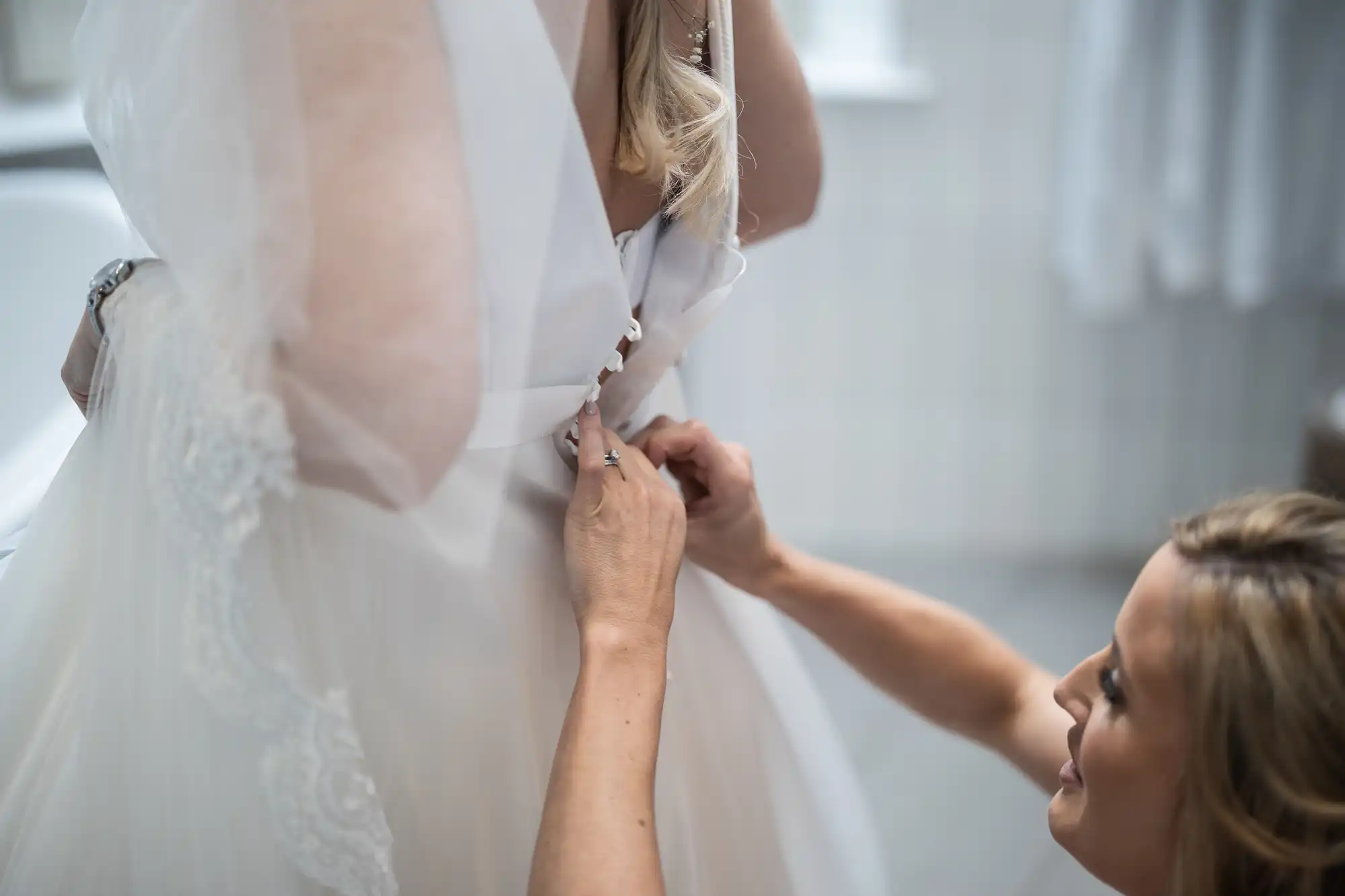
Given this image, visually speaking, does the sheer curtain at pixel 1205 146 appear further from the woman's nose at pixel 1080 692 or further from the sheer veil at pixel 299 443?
the sheer veil at pixel 299 443

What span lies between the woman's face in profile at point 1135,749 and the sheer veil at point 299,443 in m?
0.33

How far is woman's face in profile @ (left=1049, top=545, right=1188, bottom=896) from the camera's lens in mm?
595

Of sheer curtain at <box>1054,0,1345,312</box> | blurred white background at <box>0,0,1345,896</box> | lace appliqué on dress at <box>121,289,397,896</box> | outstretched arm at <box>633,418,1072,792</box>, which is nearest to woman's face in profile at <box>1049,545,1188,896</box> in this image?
outstretched arm at <box>633,418,1072,792</box>

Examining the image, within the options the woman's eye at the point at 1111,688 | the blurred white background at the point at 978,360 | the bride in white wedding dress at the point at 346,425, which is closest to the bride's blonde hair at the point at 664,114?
the bride in white wedding dress at the point at 346,425

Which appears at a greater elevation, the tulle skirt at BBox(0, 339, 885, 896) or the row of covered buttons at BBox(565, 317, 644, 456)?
the row of covered buttons at BBox(565, 317, 644, 456)

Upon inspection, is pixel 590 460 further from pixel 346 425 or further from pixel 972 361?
pixel 972 361

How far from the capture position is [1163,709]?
594 mm

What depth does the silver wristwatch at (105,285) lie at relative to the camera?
54 cm

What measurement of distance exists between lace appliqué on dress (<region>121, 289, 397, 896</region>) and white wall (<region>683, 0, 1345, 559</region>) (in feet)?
5.82

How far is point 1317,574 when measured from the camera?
56cm

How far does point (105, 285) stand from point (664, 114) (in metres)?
0.30

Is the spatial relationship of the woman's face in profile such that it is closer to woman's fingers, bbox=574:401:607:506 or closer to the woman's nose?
the woman's nose

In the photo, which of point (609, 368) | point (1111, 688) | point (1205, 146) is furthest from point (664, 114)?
point (1205, 146)

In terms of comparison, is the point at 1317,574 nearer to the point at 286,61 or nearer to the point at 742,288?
the point at 286,61
